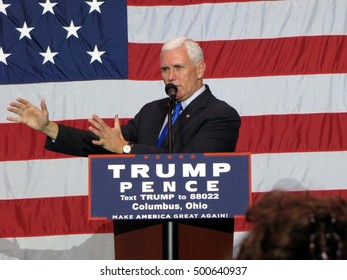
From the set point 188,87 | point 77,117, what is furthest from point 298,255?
point 77,117

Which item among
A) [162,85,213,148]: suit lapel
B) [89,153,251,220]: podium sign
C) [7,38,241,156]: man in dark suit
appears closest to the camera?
[89,153,251,220]: podium sign

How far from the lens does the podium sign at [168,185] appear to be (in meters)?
2.80

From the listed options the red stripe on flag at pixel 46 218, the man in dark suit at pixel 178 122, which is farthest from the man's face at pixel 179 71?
the red stripe on flag at pixel 46 218

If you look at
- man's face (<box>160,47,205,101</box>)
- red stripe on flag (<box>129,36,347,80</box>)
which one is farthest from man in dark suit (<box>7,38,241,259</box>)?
red stripe on flag (<box>129,36,347,80</box>)

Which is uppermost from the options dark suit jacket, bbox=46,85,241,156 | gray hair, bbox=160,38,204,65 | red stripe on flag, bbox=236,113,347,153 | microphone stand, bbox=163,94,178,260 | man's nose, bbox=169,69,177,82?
gray hair, bbox=160,38,204,65

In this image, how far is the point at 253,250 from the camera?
4.00ft

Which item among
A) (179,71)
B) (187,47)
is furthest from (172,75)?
(187,47)

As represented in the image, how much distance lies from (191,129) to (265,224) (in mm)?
2183

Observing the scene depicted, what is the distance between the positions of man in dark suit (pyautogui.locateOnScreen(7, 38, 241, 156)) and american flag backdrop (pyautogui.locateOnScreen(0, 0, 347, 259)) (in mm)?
Result: 1189

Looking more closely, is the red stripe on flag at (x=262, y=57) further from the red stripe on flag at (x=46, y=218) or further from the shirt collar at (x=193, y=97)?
the shirt collar at (x=193, y=97)

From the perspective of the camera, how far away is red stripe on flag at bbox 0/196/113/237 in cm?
489

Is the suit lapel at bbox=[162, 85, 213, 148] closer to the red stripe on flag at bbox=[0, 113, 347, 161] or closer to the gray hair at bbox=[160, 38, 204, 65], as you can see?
the gray hair at bbox=[160, 38, 204, 65]

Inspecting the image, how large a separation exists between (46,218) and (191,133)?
1784 mm
